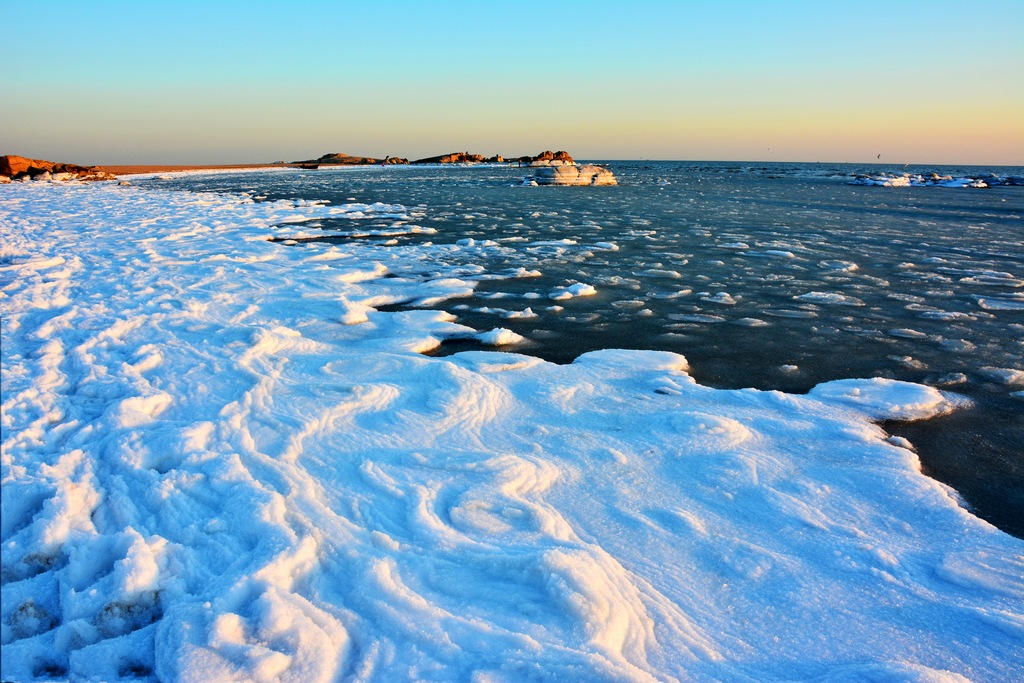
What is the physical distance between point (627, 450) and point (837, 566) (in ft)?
2.95

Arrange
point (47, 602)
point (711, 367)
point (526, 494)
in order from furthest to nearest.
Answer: point (711, 367) < point (526, 494) < point (47, 602)

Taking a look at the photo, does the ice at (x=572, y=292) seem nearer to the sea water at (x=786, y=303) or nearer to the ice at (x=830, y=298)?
the sea water at (x=786, y=303)

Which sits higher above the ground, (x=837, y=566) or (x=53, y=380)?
(x=53, y=380)

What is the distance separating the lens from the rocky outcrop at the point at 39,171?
30.0 meters

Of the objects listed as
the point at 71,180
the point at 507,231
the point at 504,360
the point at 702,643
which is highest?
the point at 71,180

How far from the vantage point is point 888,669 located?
1432 mm

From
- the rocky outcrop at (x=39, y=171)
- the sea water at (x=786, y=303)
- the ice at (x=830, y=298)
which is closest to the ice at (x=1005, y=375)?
the sea water at (x=786, y=303)

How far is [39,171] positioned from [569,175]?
29.0 meters

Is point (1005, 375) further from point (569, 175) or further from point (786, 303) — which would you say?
point (569, 175)

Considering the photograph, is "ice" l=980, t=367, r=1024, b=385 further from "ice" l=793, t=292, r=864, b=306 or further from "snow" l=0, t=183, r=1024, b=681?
"ice" l=793, t=292, r=864, b=306

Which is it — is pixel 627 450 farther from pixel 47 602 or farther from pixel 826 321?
pixel 826 321

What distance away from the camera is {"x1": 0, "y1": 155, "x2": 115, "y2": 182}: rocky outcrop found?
30.0m

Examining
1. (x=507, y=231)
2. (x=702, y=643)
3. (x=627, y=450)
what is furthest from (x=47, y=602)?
(x=507, y=231)

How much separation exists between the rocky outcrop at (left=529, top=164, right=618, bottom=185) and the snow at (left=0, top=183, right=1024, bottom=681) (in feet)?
77.2
